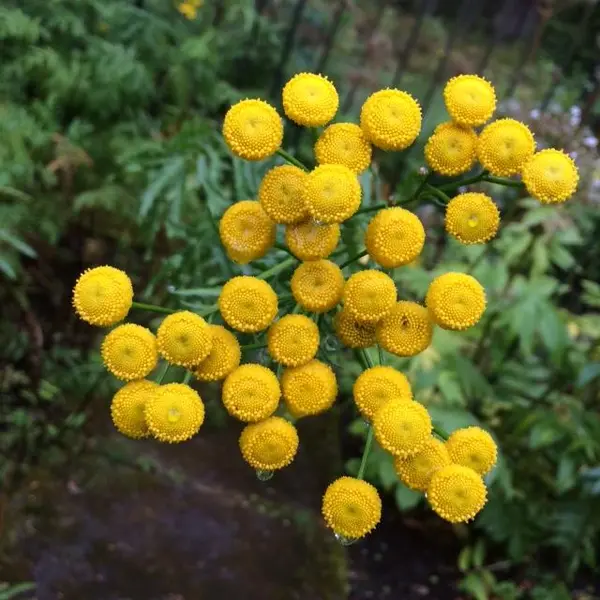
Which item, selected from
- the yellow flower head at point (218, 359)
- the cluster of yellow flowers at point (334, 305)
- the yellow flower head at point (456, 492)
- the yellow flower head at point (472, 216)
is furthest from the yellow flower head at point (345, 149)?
the yellow flower head at point (456, 492)

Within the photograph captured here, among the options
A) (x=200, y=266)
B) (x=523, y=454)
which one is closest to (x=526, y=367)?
(x=523, y=454)

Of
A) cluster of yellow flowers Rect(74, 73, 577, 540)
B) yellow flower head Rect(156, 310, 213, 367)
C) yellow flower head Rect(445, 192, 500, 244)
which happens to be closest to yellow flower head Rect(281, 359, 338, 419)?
cluster of yellow flowers Rect(74, 73, 577, 540)

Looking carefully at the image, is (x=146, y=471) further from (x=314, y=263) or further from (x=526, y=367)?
(x=314, y=263)

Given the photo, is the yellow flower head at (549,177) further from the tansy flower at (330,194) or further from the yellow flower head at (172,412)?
the yellow flower head at (172,412)

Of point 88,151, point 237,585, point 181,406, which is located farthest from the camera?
point 88,151

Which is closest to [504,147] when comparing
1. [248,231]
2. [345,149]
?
[345,149]
